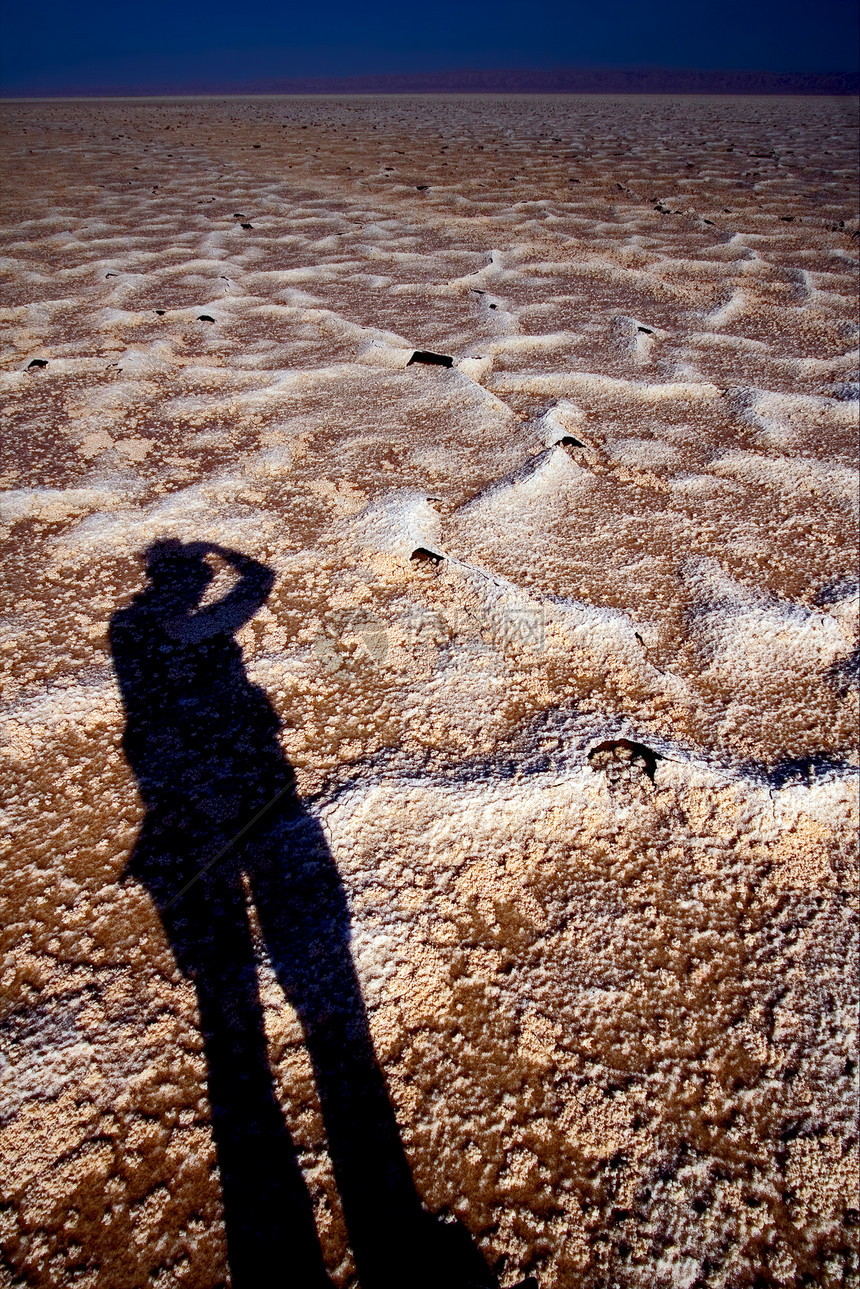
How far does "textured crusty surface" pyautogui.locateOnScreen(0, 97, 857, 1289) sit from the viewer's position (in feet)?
2.68

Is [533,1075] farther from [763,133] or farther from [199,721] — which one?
[763,133]

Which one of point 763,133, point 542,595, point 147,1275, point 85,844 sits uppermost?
point 763,133

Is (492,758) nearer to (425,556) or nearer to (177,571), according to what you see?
(425,556)

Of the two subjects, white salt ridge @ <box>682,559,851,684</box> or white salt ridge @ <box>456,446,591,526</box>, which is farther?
white salt ridge @ <box>456,446,591,526</box>

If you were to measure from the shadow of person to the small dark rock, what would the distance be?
5.17ft

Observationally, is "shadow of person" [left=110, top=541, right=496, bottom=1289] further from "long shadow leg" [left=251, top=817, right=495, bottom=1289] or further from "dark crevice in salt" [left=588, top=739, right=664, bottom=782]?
"dark crevice in salt" [left=588, top=739, right=664, bottom=782]

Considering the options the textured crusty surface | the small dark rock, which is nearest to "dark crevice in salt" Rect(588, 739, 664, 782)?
the textured crusty surface

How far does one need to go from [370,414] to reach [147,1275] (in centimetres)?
220

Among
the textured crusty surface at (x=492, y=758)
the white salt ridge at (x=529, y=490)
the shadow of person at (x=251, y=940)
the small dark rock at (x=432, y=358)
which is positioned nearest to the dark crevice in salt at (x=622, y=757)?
the textured crusty surface at (x=492, y=758)

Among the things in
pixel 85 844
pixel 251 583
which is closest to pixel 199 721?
pixel 85 844

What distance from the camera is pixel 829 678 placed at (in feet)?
4.79

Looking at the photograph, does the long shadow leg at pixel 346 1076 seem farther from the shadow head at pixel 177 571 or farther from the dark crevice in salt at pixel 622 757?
the shadow head at pixel 177 571

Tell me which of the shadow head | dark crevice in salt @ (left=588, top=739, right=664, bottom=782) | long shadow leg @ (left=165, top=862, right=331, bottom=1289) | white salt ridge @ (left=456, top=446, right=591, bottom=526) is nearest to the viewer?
long shadow leg @ (left=165, top=862, right=331, bottom=1289)

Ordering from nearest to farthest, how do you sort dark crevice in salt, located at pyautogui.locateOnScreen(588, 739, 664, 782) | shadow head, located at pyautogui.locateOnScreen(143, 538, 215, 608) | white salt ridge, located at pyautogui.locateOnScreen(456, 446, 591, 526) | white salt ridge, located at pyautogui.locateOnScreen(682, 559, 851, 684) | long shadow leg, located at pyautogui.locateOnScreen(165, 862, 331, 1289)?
long shadow leg, located at pyautogui.locateOnScreen(165, 862, 331, 1289), dark crevice in salt, located at pyautogui.locateOnScreen(588, 739, 664, 782), white salt ridge, located at pyautogui.locateOnScreen(682, 559, 851, 684), shadow head, located at pyautogui.locateOnScreen(143, 538, 215, 608), white salt ridge, located at pyautogui.locateOnScreen(456, 446, 591, 526)
